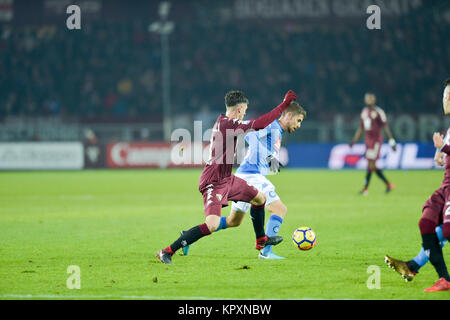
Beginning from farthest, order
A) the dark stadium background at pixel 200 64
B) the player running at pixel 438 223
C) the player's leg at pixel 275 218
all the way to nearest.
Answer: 1. the dark stadium background at pixel 200 64
2. the player's leg at pixel 275 218
3. the player running at pixel 438 223

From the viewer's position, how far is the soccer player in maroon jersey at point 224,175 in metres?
7.72

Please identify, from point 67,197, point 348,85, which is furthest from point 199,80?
point 67,197

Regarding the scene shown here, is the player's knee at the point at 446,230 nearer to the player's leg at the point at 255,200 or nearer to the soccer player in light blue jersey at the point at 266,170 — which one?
the player's leg at the point at 255,200

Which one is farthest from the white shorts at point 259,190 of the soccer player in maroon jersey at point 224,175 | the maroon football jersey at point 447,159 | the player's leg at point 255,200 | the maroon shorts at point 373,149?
the maroon shorts at point 373,149

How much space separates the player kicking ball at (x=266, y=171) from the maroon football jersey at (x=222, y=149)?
65 cm

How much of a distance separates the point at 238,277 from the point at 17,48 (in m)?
32.7

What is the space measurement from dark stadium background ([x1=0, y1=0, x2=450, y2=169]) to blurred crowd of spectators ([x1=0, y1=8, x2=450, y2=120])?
6cm

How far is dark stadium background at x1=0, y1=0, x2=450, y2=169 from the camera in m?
31.0

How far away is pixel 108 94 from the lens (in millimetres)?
35844

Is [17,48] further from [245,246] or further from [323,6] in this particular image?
[245,246]

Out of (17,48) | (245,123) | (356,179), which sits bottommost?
(356,179)

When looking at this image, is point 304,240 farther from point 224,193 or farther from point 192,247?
point 192,247

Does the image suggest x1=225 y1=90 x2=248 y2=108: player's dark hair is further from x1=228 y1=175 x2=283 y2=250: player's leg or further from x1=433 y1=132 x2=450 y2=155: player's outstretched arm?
x1=433 y1=132 x2=450 y2=155: player's outstretched arm

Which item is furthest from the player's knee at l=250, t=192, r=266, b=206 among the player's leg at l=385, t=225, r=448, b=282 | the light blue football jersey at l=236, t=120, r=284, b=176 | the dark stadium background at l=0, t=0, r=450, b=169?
the dark stadium background at l=0, t=0, r=450, b=169
